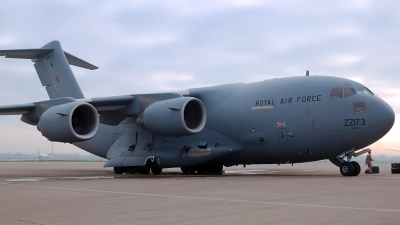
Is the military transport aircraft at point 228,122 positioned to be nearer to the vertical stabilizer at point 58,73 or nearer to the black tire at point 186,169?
the black tire at point 186,169

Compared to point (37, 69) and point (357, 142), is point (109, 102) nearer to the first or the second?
point (37, 69)

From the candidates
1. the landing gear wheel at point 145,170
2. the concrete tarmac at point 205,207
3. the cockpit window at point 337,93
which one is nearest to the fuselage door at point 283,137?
the cockpit window at point 337,93

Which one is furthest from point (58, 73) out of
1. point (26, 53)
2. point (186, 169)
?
point (186, 169)

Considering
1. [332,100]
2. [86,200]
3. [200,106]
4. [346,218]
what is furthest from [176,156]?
[346,218]

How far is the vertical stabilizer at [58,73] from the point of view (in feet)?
62.4

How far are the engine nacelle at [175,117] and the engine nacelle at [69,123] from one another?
1.75m

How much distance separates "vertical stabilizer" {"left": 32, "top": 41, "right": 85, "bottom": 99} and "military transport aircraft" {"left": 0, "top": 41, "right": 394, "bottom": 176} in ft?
5.63

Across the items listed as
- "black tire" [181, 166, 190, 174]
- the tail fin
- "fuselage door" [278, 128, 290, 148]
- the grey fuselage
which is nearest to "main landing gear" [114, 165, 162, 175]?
the grey fuselage

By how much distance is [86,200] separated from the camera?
727 cm

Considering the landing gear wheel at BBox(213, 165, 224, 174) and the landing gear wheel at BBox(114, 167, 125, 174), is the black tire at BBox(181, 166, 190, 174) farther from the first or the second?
the landing gear wheel at BBox(114, 167, 125, 174)

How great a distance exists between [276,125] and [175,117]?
Result: 313 centimetres

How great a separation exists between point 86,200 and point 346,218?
13.0 ft

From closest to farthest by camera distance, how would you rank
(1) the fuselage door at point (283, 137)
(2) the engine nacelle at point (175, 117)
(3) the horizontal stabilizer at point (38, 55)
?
(2) the engine nacelle at point (175, 117) < (1) the fuselage door at point (283, 137) < (3) the horizontal stabilizer at point (38, 55)

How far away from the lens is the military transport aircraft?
13625mm
